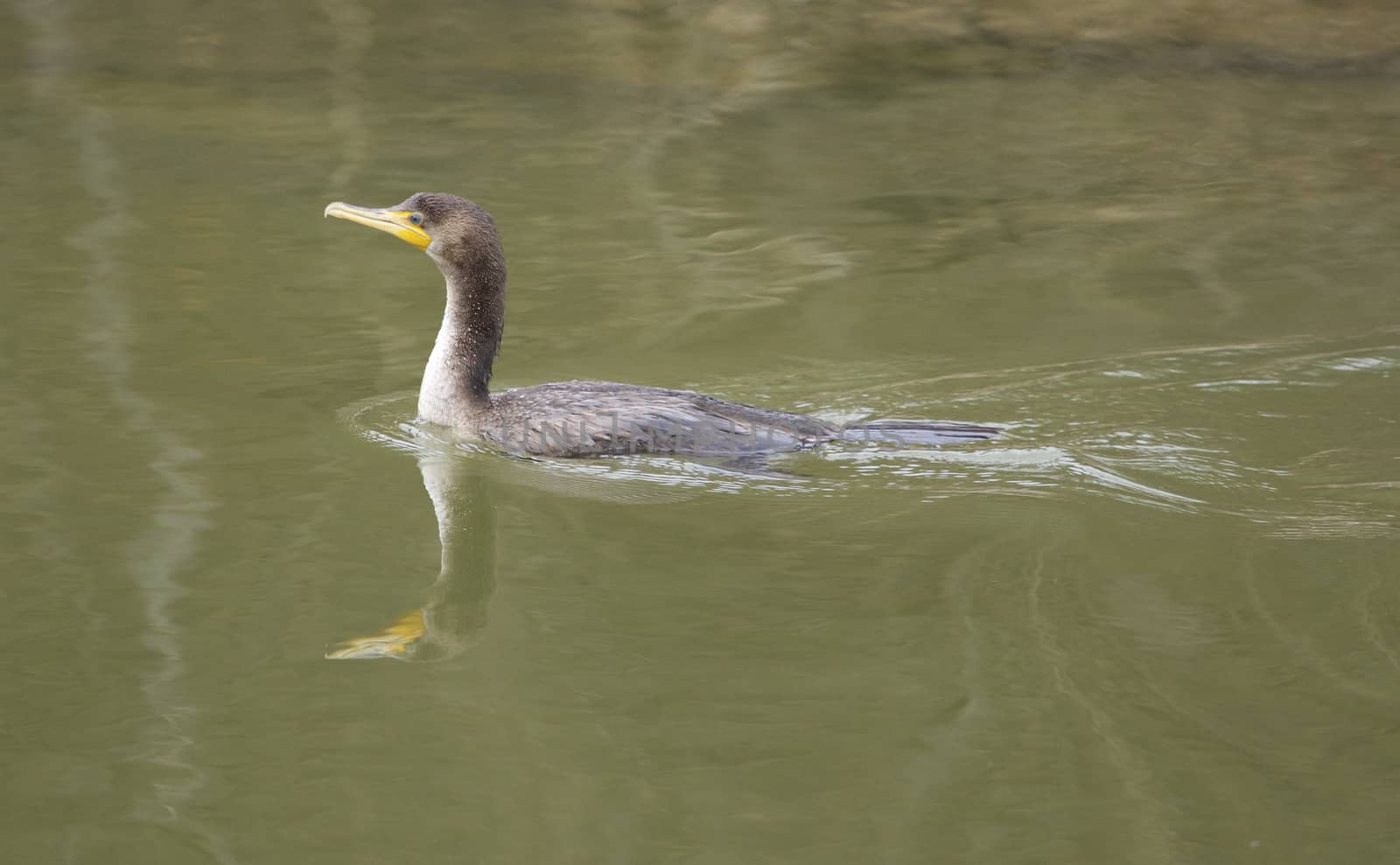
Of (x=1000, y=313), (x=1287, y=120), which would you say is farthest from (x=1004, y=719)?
(x=1287, y=120)

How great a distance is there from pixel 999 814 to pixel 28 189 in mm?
8479

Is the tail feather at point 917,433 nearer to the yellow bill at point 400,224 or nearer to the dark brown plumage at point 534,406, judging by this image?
the dark brown plumage at point 534,406

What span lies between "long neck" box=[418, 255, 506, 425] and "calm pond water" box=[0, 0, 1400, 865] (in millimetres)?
179

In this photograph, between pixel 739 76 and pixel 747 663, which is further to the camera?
pixel 739 76

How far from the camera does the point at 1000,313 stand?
9164 millimetres

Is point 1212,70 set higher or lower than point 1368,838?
higher

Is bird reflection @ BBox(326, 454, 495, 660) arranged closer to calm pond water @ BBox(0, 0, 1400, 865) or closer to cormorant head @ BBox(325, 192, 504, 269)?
calm pond water @ BBox(0, 0, 1400, 865)

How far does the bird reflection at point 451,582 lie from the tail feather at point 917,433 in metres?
1.57

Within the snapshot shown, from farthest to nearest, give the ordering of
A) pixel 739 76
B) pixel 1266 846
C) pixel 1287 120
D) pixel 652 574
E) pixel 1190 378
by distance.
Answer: pixel 739 76 < pixel 1287 120 < pixel 1190 378 < pixel 652 574 < pixel 1266 846

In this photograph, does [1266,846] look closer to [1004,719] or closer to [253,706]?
[1004,719]

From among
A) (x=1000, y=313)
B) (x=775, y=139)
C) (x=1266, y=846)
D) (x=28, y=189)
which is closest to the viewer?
(x=1266, y=846)

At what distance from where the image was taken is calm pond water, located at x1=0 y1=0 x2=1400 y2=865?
4.43 metres

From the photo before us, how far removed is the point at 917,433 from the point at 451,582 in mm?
2193

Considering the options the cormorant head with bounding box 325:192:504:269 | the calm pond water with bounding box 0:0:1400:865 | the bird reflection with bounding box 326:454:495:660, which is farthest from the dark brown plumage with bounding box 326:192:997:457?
the bird reflection with bounding box 326:454:495:660
